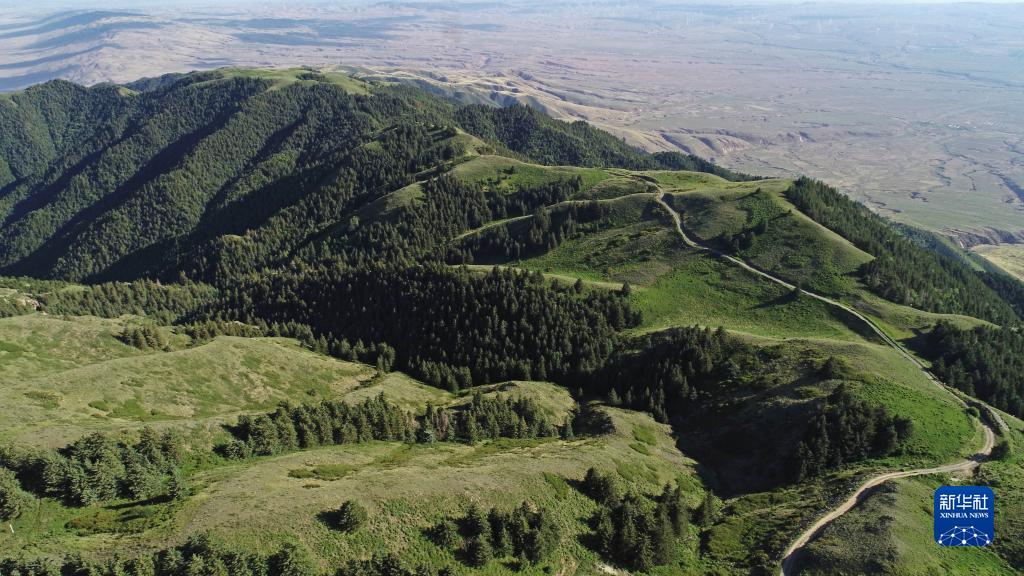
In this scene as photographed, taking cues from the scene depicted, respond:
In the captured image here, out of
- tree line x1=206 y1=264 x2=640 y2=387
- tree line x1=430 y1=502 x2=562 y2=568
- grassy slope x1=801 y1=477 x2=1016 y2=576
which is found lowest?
tree line x1=206 y1=264 x2=640 y2=387

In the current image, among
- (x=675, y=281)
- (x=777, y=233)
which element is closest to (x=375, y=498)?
(x=675, y=281)

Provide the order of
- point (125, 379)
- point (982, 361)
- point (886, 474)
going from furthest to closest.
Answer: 1. point (982, 361)
2. point (125, 379)
3. point (886, 474)

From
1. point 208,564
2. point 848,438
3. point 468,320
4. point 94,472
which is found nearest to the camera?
point 208,564

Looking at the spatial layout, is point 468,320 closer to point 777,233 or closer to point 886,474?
point 777,233

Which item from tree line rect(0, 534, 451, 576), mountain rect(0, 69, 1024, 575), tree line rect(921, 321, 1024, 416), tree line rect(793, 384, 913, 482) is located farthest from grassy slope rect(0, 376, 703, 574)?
tree line rect(921, 321, 1024, 416)

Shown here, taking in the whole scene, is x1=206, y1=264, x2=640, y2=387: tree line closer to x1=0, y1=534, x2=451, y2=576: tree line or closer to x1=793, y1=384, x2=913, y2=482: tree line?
x1=793, y1=384, x2=913, y2=482: tree line

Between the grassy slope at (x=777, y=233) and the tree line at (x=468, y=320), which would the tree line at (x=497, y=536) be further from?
the grassy slope at (x=777, y=233)

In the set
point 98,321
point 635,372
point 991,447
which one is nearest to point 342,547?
point 635,372

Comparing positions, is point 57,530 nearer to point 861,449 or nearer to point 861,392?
point 861,449

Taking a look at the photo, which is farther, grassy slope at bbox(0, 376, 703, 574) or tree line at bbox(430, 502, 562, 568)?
tree line at bbox(430, 502, 562, 568)
